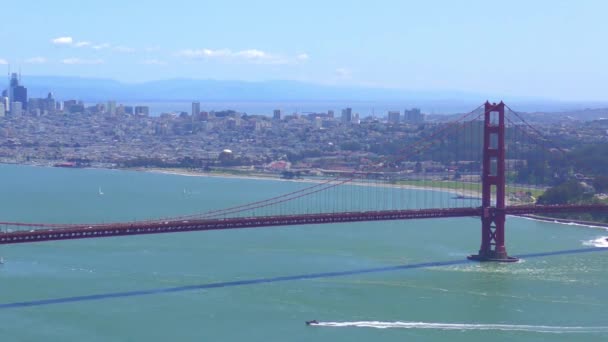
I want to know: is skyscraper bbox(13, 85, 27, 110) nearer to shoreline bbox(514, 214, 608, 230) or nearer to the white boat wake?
shoreline bbox(514, 214, 608, 230)

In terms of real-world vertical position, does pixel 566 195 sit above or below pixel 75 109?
below

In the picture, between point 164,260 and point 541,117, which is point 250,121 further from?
point 164,260

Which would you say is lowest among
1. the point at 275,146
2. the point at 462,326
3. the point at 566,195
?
the point at 462,326

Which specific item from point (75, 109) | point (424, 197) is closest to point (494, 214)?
point (424, 197)

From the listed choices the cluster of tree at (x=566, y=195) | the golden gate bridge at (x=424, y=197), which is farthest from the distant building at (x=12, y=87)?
the cluster of tree at (x=566, y=195)

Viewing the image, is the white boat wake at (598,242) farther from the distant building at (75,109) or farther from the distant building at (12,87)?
the distant building at (12,87)

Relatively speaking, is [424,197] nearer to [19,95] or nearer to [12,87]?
[19,95]
